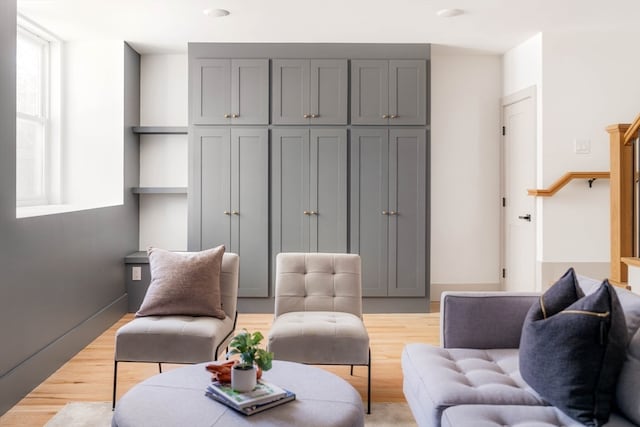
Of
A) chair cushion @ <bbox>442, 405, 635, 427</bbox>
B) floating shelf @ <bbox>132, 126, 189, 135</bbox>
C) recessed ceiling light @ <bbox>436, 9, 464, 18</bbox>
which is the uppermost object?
recessed ceiling light @ <bbox>436, 9, 464, 18</bbox>

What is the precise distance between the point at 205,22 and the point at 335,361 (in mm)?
2921

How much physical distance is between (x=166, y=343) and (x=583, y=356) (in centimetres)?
199

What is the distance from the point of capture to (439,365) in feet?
7.60

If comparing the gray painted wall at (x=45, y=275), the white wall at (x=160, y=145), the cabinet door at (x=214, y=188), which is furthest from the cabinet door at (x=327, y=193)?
the gray painted wall at (x=45, y=275)

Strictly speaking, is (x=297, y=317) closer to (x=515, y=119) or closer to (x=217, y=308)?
(x=217, y=308)

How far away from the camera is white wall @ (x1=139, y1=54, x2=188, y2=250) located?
541 cm

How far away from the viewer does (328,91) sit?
5039mm

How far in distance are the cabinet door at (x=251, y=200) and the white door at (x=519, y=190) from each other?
7.58 feet

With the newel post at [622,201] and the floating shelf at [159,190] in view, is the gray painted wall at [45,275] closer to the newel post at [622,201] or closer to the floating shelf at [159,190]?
the floating shelf at [159,190]

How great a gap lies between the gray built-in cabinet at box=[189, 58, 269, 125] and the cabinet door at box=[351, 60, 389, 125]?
796 millimetres

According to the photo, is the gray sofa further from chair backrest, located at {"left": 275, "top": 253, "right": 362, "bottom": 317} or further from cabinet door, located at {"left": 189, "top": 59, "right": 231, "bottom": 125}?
cabinet door, located at {"left": 189, "top": 59, "right": 231, "bottom": 125}

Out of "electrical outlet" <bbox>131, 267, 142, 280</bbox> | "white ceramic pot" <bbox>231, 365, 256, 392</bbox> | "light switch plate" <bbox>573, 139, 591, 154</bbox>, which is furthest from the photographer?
"electrical outlet" <bbox>131, 267, 142, 280</bbox>

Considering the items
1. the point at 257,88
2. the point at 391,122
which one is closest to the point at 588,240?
the point at 391,122

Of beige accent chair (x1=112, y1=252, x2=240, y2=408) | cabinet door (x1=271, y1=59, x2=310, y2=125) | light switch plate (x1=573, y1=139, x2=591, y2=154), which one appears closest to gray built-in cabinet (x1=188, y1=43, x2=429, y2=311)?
cabinet door (x1=271, y1=59, x2=310, y2=125)
